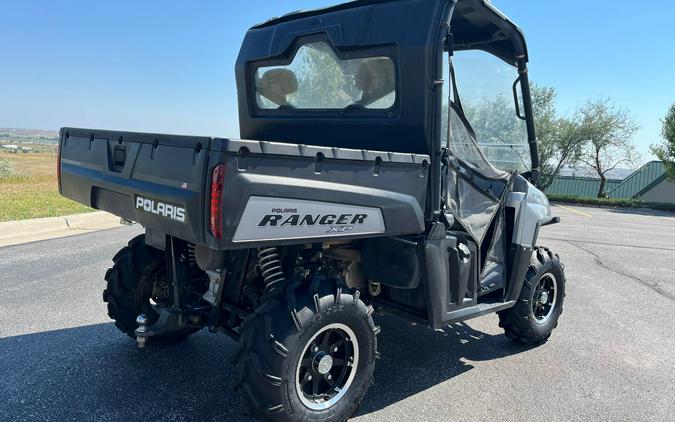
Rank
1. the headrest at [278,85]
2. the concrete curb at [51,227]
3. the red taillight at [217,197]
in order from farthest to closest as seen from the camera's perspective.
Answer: the concrete curb at [51,227] < the headrest at [278,85] < the red taillight at [217,197]

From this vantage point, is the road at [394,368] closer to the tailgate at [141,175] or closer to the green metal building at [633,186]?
the tailgate at [141,175]

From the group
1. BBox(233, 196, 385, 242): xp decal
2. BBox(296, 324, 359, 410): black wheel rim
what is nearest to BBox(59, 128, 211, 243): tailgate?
BBox(233, 196, 385, 242): xp decal

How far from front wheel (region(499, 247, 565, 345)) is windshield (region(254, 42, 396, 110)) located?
7.11ft

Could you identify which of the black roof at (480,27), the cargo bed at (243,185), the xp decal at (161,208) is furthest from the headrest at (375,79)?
the xp decal at (161,208)

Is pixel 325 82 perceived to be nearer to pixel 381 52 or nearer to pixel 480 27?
pixel 381 52

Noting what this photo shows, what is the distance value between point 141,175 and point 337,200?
1079mm

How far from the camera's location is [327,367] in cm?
285

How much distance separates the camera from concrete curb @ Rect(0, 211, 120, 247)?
8.19 metres

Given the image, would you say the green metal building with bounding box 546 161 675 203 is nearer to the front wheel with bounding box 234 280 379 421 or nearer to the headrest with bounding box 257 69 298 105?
the headrest with bounding box 257 69 298 105

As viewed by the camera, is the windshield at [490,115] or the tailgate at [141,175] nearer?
the tailgate at [141,175]

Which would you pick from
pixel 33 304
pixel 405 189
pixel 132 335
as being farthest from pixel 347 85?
pixel 33 304

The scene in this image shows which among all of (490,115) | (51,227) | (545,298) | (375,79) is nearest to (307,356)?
(375,79)

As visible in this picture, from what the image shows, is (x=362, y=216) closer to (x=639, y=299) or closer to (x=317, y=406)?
(x=317, y=406)

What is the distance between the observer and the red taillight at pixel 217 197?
7.13ft
